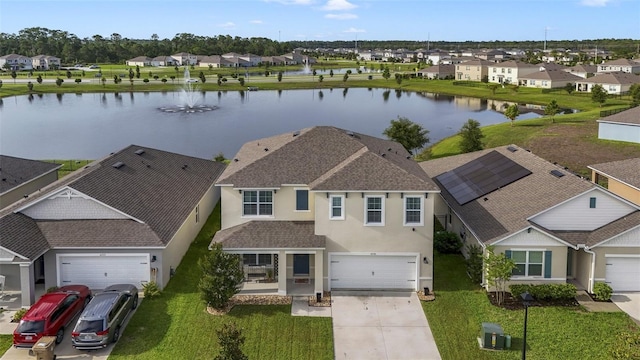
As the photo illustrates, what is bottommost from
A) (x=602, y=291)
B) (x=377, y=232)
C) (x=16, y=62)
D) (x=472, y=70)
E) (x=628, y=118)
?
(x=602, y=291)

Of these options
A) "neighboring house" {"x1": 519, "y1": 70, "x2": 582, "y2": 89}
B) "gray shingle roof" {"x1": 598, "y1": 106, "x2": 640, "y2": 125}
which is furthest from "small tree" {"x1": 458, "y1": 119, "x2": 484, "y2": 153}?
"neighboring house" {"x1": 519, "y1": 70, "x2": 582, "y2": 89}

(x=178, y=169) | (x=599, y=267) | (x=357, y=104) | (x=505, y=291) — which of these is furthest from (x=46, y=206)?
(x=357, y=104)

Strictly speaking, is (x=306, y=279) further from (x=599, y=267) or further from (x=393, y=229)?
(x=599, y=267)

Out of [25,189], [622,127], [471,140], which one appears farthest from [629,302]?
[622,127]

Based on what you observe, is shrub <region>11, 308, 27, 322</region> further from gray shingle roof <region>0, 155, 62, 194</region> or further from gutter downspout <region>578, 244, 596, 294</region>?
gutter downspout <region>578, 244, 596, 294</region>

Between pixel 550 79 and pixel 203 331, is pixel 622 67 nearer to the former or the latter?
pixel 550 79

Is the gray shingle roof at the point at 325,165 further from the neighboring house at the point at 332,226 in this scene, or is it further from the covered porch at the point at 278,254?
the covered porch at the point at 278,254

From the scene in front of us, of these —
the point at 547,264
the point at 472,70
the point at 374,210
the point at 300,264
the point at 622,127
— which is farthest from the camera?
the point at 472,70
